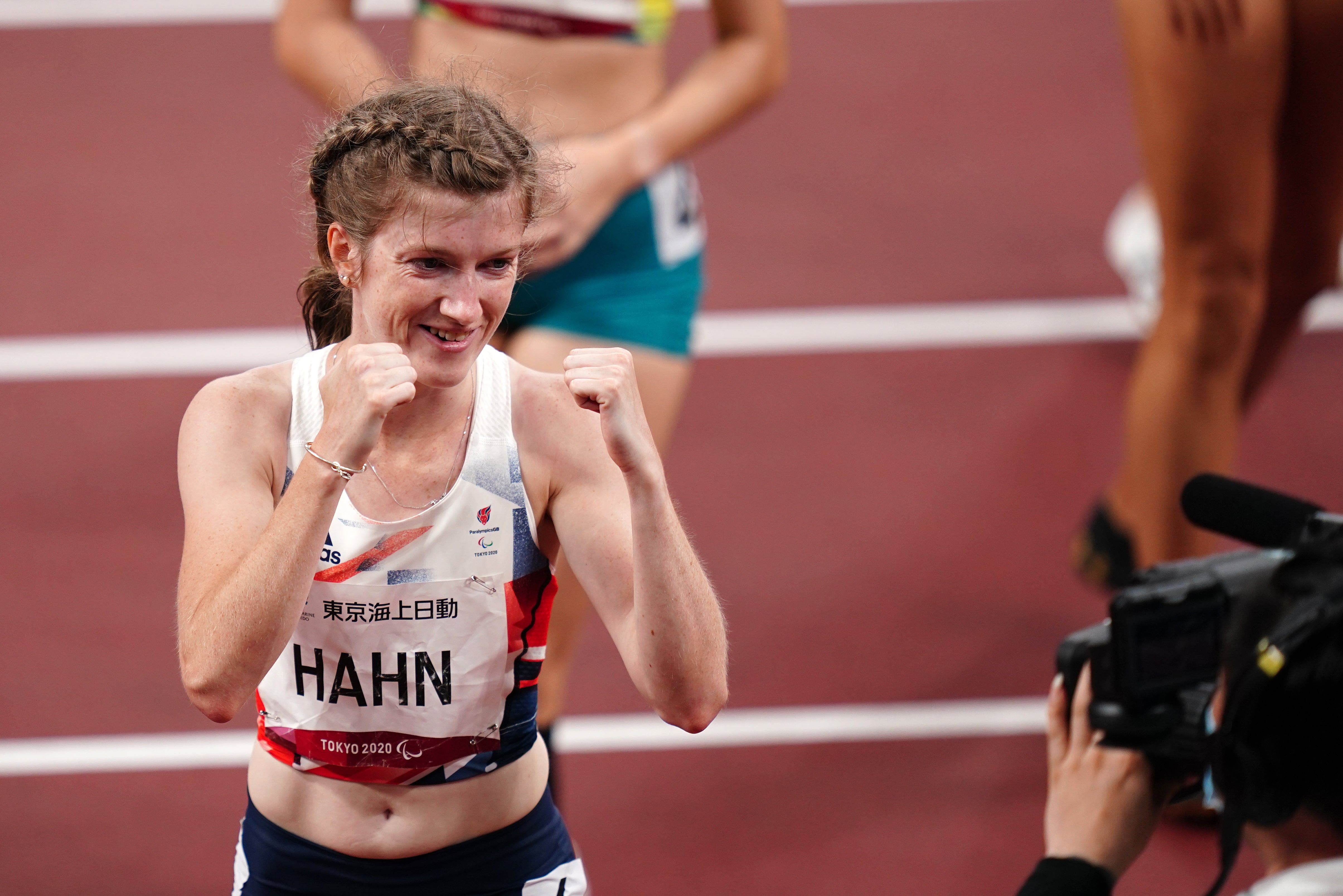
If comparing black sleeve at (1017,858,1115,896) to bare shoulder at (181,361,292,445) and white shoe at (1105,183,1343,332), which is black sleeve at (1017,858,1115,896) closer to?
bare shoulder at (181,361,292,445)

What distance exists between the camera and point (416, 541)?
2.16 m

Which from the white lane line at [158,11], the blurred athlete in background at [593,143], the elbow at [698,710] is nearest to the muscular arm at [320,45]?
the blurred athlete in background at [593,143]

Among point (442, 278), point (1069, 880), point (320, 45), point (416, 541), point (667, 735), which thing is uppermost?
point (320, 45)

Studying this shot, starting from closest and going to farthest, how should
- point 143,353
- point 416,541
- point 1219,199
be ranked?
point 416,541 → point 1219,199 → point 143,353

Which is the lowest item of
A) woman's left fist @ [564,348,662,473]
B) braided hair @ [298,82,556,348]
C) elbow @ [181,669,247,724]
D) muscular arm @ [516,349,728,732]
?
elbow @ [181,669,247,724]

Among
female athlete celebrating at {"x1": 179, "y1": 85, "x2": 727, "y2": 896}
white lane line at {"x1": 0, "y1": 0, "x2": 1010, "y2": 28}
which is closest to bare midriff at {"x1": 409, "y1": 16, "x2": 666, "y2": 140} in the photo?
female athlete celebrating at {"x1": 179, "y1": 85, "x2": 727, "y2": 896}

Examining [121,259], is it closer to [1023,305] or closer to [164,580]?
[164,580]

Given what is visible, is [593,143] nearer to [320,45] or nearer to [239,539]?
[320,45]

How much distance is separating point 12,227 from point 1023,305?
154 inches

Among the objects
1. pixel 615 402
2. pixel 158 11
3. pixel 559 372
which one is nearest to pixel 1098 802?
pixel 615 402

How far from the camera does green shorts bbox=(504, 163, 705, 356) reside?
340cm

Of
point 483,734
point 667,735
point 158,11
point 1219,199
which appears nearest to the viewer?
point 483,734

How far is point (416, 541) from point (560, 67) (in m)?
1.61

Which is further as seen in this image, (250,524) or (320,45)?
(320,45)
